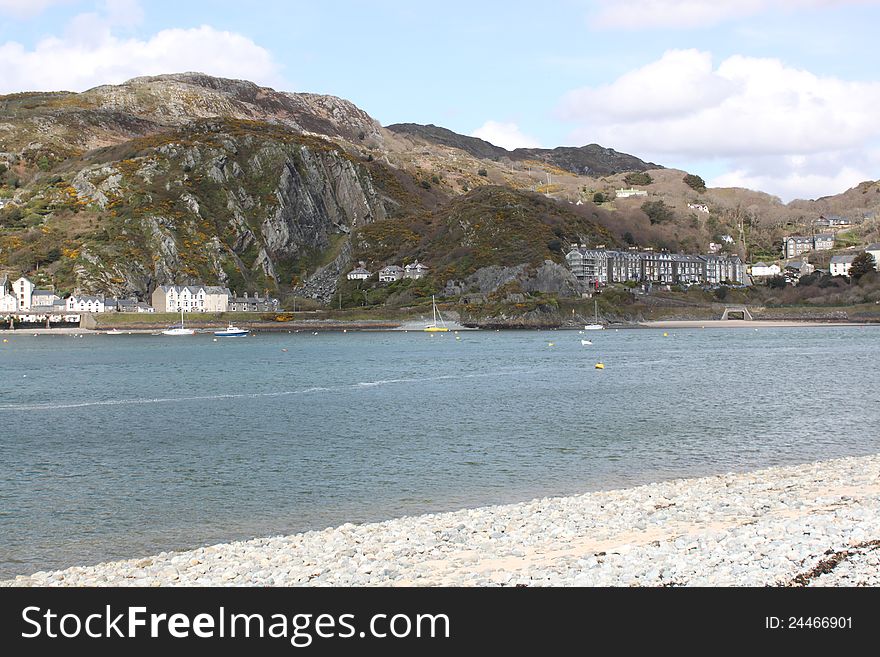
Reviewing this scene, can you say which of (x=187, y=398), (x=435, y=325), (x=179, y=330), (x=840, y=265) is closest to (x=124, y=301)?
(x=179, y=330)

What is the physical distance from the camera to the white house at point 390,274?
545ft

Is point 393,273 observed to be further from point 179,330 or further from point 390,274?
point 179,330

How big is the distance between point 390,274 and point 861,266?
291 ft

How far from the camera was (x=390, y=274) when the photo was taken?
548 feet

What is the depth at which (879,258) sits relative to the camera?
170m

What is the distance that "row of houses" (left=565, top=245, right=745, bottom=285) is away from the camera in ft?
542

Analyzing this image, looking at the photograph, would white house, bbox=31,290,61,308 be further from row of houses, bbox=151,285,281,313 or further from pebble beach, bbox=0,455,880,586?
pebble beach, bbox=0,455,880,586

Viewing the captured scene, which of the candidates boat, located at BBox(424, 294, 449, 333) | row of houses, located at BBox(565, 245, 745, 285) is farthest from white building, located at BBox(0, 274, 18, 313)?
row of houses, located at BBox(565, 245, 745, 285)

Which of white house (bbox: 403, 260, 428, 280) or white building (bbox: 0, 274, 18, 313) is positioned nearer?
white building (bbox: 0, 274, 18, 313)

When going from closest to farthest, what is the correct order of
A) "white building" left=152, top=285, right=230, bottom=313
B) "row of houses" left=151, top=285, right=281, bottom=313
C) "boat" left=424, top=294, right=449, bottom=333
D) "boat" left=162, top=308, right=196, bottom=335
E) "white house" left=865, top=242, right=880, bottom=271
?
"boat" left=162, top=308, right=196, bottom=335, "boat" left=424, top=294, right=449, bottom=333, "white building" left=152, top=285, right=230, bottom=313, "row of houses" left=151, top=285, right=281, bottom=313, "white house" left=865, top=242, right=880, bottom=271

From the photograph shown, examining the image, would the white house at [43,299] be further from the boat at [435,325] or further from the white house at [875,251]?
the white house at [875,251]

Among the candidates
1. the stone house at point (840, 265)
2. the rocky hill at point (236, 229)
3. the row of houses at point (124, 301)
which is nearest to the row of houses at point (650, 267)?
the rocky hill at point (236, 229)

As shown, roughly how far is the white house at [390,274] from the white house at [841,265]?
87805 mm

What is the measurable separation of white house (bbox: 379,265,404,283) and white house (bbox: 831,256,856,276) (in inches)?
3457
